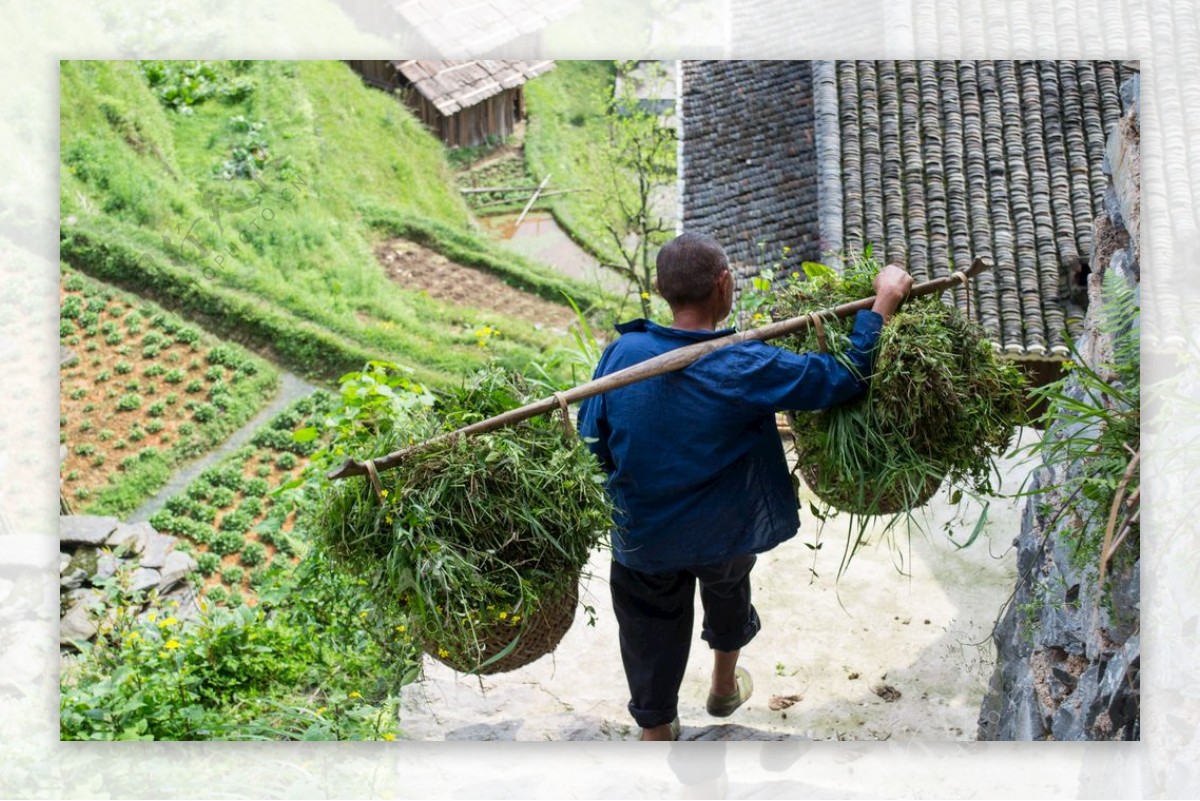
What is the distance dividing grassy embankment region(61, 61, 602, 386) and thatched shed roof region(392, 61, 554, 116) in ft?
0.92

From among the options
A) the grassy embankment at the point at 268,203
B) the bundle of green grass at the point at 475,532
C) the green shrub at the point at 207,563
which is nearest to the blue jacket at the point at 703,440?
the bundle of green grass at the point at 475,532

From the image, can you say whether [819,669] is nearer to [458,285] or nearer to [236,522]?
[236,522]

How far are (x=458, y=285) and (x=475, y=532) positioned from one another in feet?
18.4

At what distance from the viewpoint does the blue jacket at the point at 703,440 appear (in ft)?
9.04

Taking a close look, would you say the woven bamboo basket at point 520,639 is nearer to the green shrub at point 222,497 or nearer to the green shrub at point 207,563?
the green shrub at point 207,563

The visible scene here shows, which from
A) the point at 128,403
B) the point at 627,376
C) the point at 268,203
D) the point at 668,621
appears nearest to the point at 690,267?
the point at 627,376

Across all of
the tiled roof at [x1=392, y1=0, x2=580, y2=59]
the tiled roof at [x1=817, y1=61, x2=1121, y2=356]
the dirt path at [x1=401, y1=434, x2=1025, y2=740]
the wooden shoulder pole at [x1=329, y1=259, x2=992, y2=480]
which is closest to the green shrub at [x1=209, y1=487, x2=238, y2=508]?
the tiled roof at [x1=392, y1=0, x2=580, y2=59]

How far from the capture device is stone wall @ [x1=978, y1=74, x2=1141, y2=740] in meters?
3.08

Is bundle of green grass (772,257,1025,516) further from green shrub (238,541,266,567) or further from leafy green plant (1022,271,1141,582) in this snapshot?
green shrub (238,541,266,567)

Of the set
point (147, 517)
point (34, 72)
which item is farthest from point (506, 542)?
point (147, 517)

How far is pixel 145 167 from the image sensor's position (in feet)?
16.2

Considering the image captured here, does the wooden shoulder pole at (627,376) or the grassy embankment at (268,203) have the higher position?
the grassy embankment at (268,203)

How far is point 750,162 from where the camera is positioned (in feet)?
19.3

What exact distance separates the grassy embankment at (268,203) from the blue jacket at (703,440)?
769 millimetres
